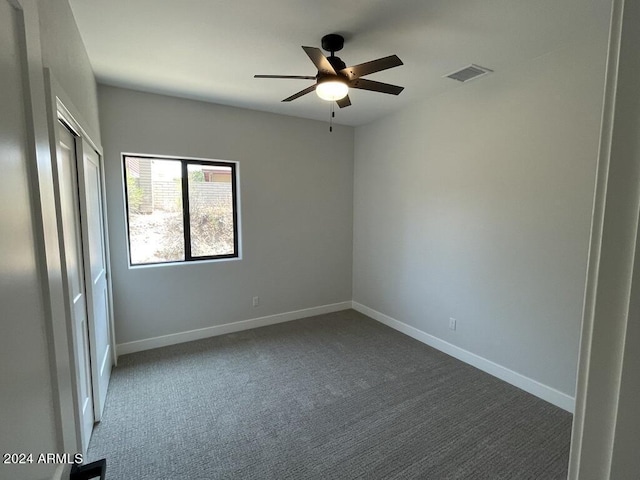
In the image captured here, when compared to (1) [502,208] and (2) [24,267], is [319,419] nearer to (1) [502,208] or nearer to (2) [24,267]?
(2) [24,267]

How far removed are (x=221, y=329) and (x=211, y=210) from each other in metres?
1.48

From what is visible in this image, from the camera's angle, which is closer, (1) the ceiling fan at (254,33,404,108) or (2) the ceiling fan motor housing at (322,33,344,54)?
(1) the ceiling fan at (254,33,404,108)

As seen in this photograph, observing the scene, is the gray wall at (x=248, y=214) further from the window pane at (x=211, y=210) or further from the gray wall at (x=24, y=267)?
the gray wall at (x=24, y=267)

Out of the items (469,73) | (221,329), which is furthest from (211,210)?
(469,73)

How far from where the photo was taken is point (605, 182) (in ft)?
1.22

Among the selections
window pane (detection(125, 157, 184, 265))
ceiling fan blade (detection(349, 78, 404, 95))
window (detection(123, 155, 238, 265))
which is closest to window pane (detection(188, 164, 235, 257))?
window (detection(123, 155, 238, 265))

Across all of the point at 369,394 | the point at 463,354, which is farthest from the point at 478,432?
the point at 463,354

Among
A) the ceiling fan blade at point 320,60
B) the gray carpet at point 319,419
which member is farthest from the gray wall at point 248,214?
the ceiling fan blade at point 320,60

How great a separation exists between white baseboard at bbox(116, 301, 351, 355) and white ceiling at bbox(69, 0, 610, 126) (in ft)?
8.83

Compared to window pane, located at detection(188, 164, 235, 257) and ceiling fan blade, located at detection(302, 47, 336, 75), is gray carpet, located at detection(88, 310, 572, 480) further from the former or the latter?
ceiling fan blade, located at detection(302, 47, 336, 75)

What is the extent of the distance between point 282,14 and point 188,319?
10.4ft

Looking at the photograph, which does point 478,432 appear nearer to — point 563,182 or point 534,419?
point 534,419

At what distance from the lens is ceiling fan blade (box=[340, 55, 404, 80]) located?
1834 mm

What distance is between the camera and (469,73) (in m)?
2.72
